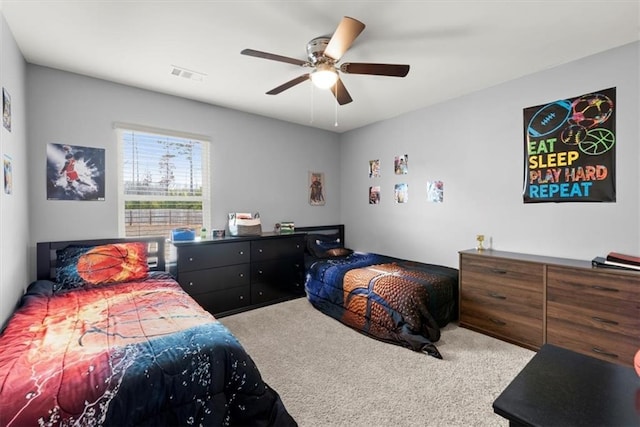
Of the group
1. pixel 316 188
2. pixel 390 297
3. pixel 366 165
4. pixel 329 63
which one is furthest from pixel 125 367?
pixel 366 165

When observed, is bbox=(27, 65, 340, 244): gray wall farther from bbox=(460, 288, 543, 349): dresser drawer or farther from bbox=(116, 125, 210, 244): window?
bbox=(460, 288, 543, 349): dresser drawer

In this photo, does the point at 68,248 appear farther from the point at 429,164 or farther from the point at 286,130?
the point at 429,164

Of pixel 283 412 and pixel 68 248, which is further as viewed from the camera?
pixel 68 248

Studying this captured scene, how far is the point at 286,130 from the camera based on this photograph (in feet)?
14.7

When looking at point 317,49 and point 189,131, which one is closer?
point 317,49

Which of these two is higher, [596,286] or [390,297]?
[596,286]

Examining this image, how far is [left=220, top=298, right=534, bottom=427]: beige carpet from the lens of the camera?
1.79 m

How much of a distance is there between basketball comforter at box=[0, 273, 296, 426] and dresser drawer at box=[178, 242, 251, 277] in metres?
1.12

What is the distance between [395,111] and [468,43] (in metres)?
1.68

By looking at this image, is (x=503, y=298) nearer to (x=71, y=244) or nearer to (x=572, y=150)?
(x=572, y=150)

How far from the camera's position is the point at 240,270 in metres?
3.56

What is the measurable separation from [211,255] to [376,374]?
7.04ft

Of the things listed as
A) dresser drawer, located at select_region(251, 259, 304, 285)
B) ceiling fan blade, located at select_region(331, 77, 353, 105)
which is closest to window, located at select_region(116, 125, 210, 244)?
dresser drawer, located at select_region(251, 259, 304, 285)

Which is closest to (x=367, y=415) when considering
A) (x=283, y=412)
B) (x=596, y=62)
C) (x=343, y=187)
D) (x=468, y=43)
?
(x=283, y=412)
